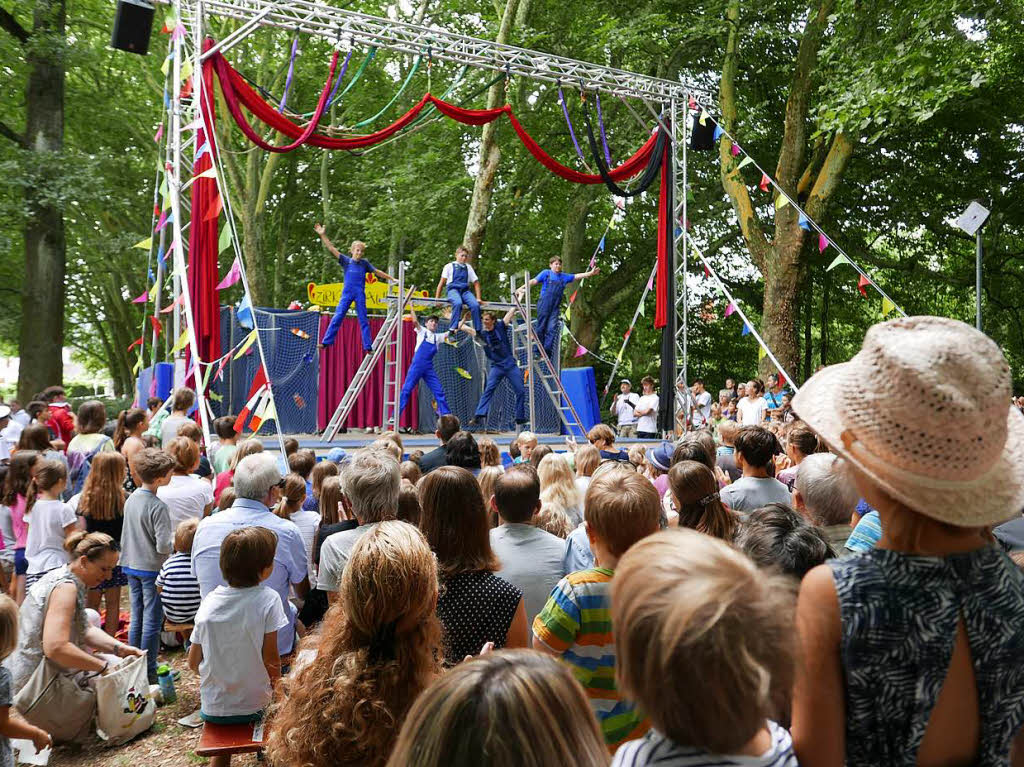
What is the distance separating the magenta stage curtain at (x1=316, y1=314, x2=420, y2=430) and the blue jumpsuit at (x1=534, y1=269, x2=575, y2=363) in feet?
8.84

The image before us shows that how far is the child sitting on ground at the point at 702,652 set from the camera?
1062mm

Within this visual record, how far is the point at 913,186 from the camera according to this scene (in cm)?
1588

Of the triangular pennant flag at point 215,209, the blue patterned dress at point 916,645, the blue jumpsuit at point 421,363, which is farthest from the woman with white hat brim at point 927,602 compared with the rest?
the blue jumpsuit at point 421,363

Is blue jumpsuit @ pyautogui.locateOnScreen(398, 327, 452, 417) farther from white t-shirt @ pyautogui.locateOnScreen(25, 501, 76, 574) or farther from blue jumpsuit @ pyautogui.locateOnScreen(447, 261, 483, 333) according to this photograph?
white t-shirt @ pyautogui.locateOnScreen(25, 501, 76, 574)

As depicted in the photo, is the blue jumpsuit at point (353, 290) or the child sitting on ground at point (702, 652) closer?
the child sitting on ground at point (702, 652)

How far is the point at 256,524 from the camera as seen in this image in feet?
11.3

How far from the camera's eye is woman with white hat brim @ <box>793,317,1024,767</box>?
115cm

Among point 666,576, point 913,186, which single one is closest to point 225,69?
point 666,576

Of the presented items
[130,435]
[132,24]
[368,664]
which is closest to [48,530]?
Answer: [130,435]

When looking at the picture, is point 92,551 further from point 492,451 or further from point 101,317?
point 101,317

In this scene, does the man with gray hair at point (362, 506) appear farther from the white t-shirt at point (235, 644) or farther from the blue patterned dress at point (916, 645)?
the blue patterned dress at point (916, 645)

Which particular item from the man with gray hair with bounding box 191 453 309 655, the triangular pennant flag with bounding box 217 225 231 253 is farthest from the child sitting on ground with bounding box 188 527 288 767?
the triangular pennant flag with bounding box 217 225 231 253

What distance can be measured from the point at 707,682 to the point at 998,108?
54.9ft

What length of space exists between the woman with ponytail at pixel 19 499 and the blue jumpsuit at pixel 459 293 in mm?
6267
